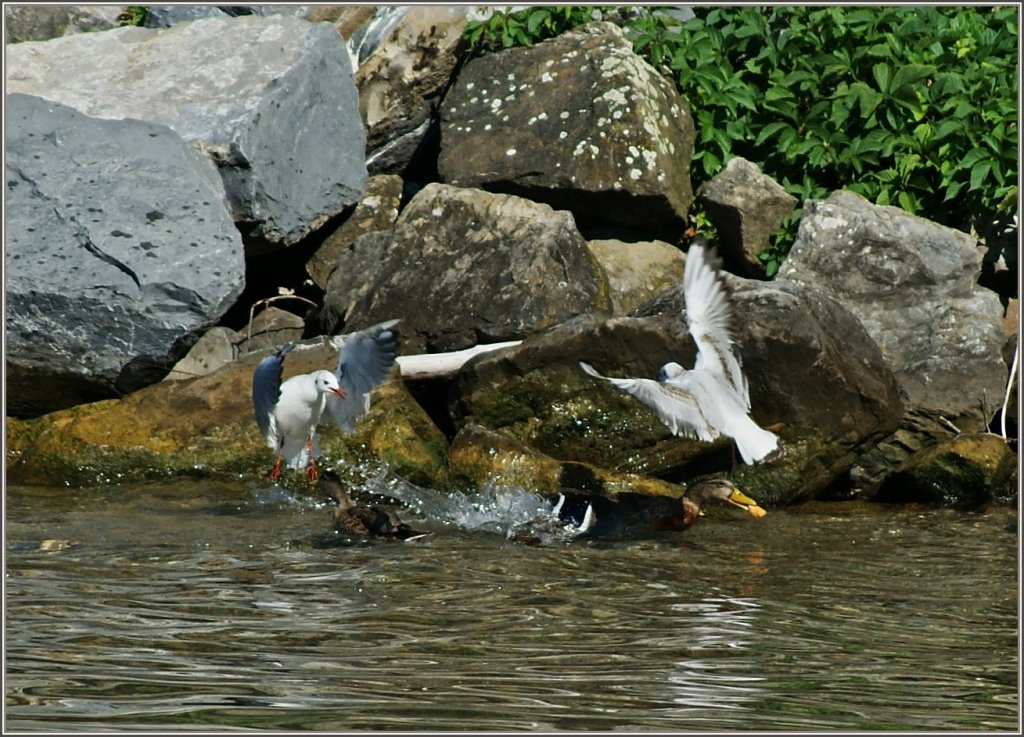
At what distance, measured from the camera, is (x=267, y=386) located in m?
7.98

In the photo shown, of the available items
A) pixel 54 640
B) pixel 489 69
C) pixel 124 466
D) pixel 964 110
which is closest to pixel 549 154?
pixel 489 69

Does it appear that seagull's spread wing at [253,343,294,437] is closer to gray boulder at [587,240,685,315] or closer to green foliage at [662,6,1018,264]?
gray boulder at [587,240,685,315]

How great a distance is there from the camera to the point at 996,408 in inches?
354

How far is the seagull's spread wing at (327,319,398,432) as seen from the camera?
782 centimetres

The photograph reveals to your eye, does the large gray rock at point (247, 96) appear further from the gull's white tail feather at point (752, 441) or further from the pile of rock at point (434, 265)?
the gull's white tail feather at point (752, 441)

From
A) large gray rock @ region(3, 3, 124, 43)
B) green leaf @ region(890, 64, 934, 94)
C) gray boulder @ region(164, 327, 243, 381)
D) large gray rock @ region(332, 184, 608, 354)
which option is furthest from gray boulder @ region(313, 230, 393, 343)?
green leaf @ region(890, 64, 934, 94)

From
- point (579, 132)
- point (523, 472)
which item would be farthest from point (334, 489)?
point (579, 132)

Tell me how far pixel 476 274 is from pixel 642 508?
7.97 ft

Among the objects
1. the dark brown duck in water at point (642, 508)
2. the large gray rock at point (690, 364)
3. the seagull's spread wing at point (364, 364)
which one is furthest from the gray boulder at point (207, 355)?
the dark brown duck in water at point (642, 508)

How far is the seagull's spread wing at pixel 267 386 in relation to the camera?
7.96 m

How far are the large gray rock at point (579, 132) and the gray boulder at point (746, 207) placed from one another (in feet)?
0.88

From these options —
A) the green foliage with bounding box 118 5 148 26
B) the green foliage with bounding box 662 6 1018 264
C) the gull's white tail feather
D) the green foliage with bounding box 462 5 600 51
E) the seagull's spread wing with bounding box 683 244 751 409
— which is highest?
the green foliage with bounding box 118 5 148 26

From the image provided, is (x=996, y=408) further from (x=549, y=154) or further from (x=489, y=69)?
(x=489, y=69)

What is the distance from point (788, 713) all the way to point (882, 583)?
2444 mm
